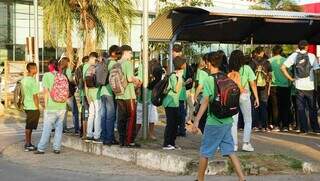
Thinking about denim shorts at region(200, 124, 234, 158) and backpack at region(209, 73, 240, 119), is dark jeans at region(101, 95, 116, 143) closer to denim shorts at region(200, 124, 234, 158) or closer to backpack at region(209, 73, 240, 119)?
denim shorts at region(200, 124, 234, 158)

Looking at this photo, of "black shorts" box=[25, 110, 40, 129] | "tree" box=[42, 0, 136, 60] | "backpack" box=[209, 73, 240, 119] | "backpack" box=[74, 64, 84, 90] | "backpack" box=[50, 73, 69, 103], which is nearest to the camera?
"backpack" box=[209, 73, 240, 119]

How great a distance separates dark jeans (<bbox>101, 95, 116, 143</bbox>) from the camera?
11250 millimetres

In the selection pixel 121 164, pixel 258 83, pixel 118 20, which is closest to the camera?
pixel 121 164

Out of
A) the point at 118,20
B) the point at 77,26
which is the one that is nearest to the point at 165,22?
the point at 118,20

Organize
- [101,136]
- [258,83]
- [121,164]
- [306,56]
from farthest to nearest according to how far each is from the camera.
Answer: [258,83]
[306,56]
[101,136]
[121,164]

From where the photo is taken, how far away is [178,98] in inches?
428

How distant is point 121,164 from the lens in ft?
34.0

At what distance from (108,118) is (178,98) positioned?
1.41 meters

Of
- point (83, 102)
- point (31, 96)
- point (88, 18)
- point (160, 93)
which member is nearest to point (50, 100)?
point (31, 96)

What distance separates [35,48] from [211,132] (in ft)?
48.3

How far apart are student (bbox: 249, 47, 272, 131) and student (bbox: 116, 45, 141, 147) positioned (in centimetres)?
365

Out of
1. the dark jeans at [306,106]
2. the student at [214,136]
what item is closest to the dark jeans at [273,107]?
the dark jeans at [306,106]

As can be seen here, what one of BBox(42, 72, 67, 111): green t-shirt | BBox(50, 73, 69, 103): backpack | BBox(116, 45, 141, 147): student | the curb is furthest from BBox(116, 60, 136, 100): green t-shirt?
BBox(42, 72, 67, 111): green t-shirt

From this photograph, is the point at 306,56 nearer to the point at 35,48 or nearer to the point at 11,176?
the point at 11,176
